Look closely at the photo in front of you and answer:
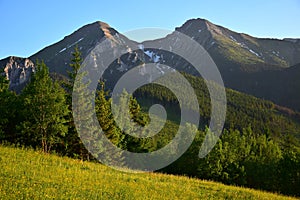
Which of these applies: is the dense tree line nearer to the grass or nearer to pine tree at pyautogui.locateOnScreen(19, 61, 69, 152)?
pine tree at pyautogui.locateOnScreen(19, 61, 69, 152)

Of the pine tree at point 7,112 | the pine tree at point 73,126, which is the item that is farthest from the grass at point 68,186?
the pine tree at point 7,112

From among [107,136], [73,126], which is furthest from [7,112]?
[107,136]

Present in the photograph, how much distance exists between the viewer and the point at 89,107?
124 ft

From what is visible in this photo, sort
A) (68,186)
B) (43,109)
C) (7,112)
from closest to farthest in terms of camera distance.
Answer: (68,186) → (43,109) → (7,112)

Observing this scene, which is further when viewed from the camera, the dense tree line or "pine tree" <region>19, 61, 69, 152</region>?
the dense tree line

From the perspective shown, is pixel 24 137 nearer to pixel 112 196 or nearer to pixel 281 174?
pixel 112 196

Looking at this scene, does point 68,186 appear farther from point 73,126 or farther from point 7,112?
point 7,112

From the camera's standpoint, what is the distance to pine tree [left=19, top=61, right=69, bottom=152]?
3262cm

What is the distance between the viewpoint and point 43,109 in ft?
108

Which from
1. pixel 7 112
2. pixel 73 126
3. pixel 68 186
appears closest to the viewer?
pixel 68 186

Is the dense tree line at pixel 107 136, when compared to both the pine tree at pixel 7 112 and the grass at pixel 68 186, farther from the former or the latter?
the grass at pixel 68 186

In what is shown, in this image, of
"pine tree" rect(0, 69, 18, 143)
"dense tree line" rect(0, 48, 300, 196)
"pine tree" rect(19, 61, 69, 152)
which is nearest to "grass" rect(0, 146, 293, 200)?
"pine tree" rect(19, 61, 69, 152)

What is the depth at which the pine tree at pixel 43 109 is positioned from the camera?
107ft

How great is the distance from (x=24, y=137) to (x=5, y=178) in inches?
901
